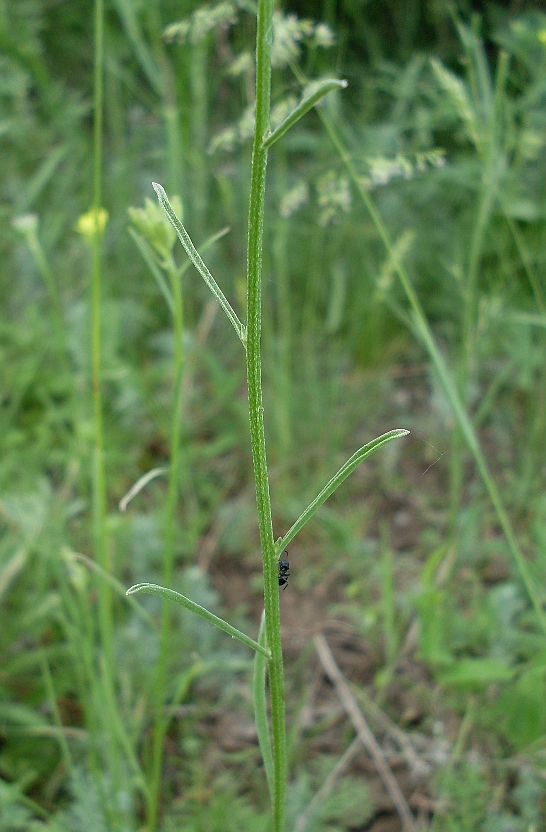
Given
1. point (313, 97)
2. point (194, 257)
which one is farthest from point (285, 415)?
point (313, 97)

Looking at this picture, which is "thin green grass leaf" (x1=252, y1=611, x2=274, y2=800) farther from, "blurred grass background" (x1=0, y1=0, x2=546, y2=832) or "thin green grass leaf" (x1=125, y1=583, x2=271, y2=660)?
"blurred grass background" (x1=0, y1=0, x2=546, y2=832)

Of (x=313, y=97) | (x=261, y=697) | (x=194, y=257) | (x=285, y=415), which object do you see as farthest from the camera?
(x=285, y=415)

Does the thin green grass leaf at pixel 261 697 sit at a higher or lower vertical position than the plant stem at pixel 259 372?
lower

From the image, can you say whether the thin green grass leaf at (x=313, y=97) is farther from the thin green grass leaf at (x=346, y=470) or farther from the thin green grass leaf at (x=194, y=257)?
the thin green grass leaf at (x=346, y=470)

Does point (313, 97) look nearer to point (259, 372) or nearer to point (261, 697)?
point (259, 372)

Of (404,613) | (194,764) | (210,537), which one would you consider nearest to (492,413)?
(404,613)

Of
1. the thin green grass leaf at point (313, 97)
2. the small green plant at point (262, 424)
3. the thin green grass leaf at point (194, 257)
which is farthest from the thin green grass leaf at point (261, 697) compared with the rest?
the thin green grass leaf at point (313, 97)

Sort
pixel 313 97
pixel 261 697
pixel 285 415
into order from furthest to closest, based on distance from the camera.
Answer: pixel 285 415, pixel 261 697, pixel 313 97
